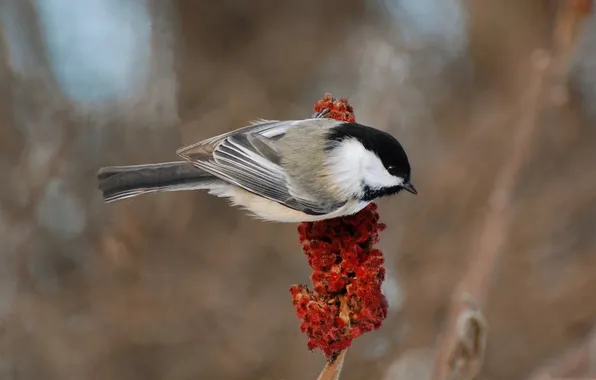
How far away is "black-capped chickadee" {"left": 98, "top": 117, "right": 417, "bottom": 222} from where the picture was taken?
2.38 ft

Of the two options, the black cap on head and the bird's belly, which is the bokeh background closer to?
the bird's belly

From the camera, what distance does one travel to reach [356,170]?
747mm

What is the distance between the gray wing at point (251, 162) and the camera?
789 millimetres

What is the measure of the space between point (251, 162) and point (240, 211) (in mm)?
988

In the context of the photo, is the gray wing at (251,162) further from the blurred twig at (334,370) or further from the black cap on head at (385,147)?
the blurred twig at (334,370)

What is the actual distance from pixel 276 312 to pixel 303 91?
0.69 metres

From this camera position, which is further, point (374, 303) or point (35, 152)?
point (35, 152)

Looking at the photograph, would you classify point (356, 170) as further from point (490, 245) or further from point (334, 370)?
point (490, 245)

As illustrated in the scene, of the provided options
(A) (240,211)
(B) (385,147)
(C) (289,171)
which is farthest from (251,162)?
(A) (240,211)

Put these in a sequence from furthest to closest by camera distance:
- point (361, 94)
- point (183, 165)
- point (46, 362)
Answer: point (361, 94) < point (46, 362) < point (183, 165)

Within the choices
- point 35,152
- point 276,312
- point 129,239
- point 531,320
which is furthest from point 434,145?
point 35,152

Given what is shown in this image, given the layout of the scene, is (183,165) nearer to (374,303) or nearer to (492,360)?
(374,303)

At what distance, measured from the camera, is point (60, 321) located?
66.4 inches

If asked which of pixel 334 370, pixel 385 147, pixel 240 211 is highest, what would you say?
pixel 240 211
